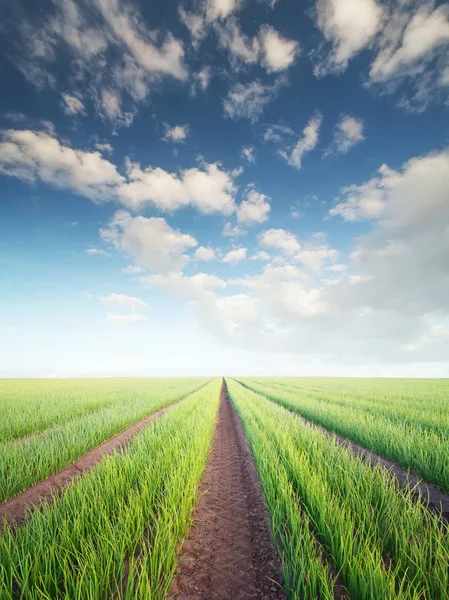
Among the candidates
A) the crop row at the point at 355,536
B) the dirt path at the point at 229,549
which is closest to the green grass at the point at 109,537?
the dirt path at the point at 229,549

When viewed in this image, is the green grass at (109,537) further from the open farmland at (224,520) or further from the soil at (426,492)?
the soil at (426,492)

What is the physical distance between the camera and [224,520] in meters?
3.58

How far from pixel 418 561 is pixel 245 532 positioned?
1.89m

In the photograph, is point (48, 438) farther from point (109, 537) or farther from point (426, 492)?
point (426, 492)

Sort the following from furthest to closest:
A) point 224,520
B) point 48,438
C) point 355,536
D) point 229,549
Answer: point 48,438, point 224,520, point 229,549, point 355,536

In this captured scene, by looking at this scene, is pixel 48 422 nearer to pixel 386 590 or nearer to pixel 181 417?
pixel 181 417

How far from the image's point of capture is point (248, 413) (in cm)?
967

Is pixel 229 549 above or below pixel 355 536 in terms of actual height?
below

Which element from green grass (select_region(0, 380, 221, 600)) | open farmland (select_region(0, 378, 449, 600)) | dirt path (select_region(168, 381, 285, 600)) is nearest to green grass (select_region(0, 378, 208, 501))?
open farmland (select_region(0, 378, 449, 600))

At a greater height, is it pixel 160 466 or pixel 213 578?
pixel 160 466

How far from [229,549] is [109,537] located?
1339 millimetres

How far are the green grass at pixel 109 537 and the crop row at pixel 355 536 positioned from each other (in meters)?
1.14

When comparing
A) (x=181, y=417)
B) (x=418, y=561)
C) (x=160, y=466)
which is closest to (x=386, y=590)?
(x=418, y=561)

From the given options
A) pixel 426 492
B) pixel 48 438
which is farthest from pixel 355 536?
pixel 48 438
